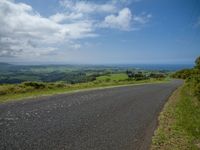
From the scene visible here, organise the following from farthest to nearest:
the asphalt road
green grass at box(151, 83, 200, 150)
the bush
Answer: the bush < green grass at box(151, 83, 200, 150) < the asphalt road

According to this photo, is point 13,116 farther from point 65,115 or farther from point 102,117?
point 102,117

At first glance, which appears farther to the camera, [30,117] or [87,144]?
[30,117]

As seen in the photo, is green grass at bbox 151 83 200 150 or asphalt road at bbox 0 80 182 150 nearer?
asphalt road at bbox 0 80 182 150

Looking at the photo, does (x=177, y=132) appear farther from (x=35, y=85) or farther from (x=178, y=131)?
(x=35, y=85)

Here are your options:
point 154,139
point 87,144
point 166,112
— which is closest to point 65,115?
point 87,144

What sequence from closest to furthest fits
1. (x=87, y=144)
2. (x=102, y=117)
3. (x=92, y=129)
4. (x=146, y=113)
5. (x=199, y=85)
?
1. (x=87, y=144)
2. (x=92, y=129)
3. (x=102, y=117)
4. (x=146, y=113)
5. (x=199, y=85)

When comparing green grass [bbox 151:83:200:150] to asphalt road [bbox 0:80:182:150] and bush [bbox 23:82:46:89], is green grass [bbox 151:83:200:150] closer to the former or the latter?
asphalt road [bbox 0:80:182:150]

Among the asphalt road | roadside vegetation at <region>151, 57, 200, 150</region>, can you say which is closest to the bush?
the asphalt road

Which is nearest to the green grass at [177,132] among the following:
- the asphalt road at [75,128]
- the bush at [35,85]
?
the asphalt road at [75,128]

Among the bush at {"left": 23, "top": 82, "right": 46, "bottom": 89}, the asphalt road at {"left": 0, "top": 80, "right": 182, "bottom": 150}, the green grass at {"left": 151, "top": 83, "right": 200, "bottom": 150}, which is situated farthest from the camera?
the bush at {"left": 23, "top": 82, "right": 46, "bottom": 89}

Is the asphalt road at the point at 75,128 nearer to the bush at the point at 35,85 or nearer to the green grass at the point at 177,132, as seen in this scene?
the green grass at the point at 177,132

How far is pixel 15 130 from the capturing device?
23.8ft

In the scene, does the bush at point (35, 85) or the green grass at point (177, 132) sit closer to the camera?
the green grass at point (177, 132)

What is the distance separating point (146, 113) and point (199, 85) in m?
6.92
